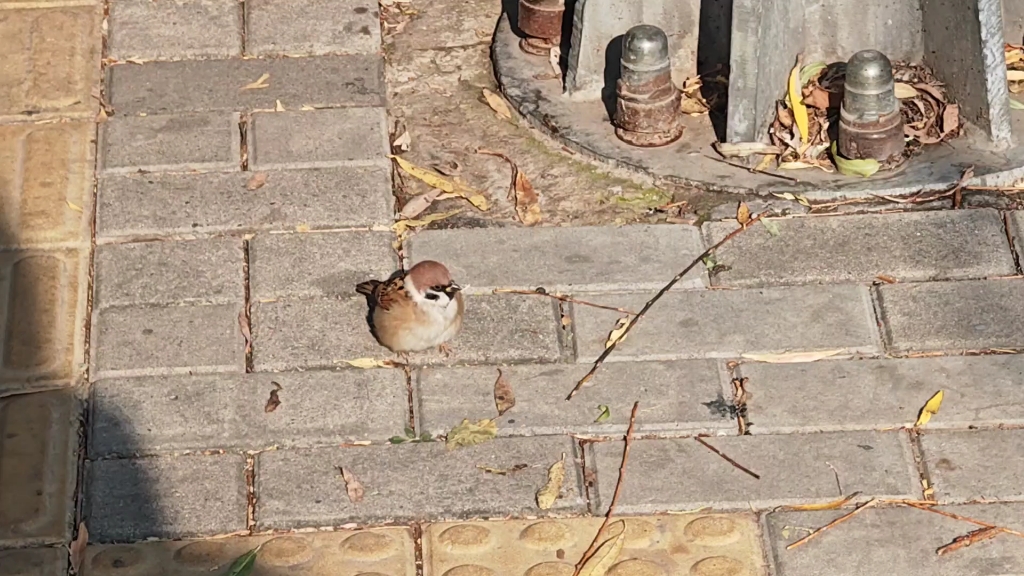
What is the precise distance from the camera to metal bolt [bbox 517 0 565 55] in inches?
247

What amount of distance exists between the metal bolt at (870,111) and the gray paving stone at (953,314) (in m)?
0.71

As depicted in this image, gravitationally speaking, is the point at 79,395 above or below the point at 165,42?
below

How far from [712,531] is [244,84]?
119 inches

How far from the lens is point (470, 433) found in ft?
15.1

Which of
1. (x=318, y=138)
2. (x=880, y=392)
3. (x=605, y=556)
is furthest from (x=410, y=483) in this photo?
(x=318, y=138)

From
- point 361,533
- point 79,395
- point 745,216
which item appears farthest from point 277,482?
point 745,216

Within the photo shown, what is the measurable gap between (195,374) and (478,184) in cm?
145

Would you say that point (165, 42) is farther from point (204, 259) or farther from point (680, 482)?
point (680, 482)

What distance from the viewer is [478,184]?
18.9 ft

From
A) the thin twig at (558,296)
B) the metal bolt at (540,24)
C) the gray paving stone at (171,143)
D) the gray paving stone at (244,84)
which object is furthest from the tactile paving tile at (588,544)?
the metal bolt at (540,24)

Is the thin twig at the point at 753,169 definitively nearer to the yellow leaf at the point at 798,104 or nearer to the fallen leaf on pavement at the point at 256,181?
the yellow leaf at the point at 798,104

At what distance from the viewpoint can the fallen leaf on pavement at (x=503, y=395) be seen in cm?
472

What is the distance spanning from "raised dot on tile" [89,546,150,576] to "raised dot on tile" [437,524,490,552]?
84 cm

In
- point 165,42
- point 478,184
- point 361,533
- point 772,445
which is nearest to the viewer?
point 361,533
